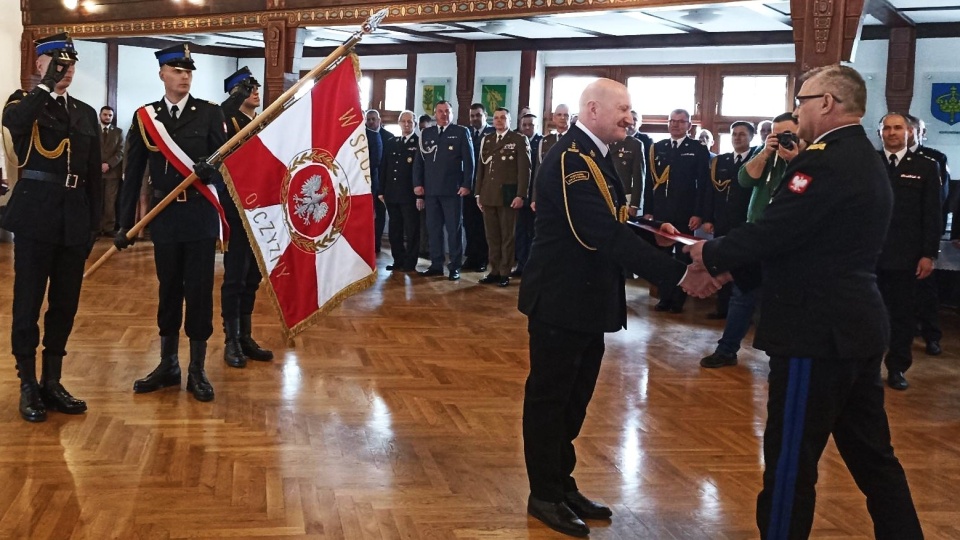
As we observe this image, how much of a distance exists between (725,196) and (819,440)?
4.59 metres

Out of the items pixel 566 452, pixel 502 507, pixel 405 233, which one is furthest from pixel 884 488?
pixel 405 233

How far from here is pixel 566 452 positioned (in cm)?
299

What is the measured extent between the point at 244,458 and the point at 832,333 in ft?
6.78

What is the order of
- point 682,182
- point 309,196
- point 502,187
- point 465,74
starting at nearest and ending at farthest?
point 309,196 < point 682,182 < point 502,187 < point 465,74

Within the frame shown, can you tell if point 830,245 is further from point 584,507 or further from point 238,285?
point 238,285

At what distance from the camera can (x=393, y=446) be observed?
3.55m

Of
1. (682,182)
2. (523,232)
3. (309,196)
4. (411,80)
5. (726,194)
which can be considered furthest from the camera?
(411,80)

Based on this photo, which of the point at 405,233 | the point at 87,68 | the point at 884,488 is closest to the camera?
the point at 884,488

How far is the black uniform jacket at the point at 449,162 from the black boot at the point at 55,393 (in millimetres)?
5032

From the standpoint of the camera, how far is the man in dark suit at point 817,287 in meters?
2.31

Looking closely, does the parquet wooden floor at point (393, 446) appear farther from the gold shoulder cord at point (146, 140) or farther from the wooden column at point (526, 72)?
the wooden column at point (526, 72)

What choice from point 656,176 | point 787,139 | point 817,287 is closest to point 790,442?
point 817,287

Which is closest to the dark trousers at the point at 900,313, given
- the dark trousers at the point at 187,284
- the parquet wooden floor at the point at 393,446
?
the parquet wooden floor at the point at 393,446

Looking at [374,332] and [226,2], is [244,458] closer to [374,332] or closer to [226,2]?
[374,332]
